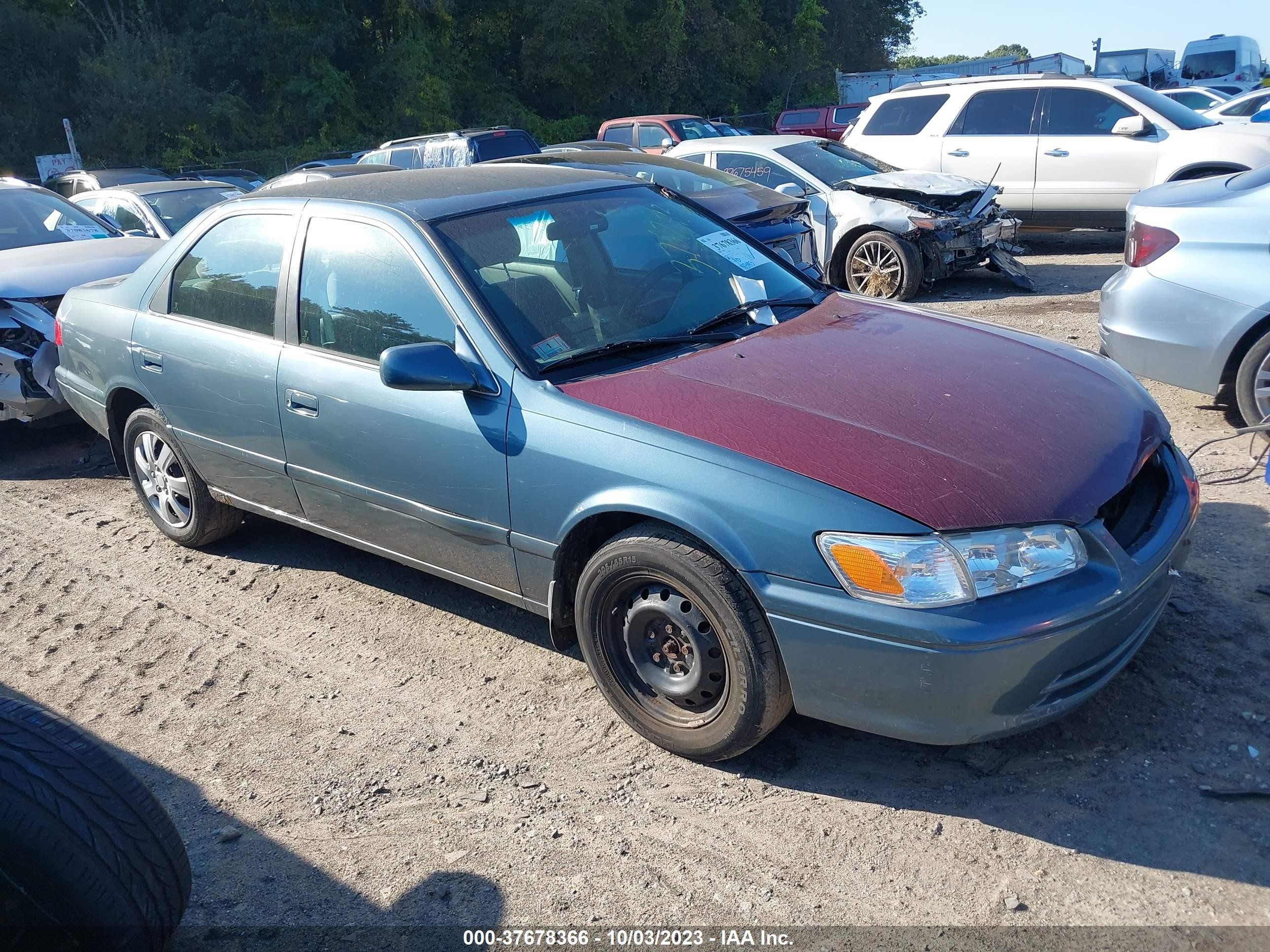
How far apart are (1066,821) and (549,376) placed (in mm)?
2051

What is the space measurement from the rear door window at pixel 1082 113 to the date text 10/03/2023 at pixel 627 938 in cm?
1053

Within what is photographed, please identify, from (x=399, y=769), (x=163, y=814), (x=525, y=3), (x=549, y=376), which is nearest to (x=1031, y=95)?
(x=549, y=376)

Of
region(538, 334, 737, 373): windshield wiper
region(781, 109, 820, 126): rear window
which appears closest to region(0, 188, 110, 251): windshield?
region(538, 334, 737, 373): windshield wiper

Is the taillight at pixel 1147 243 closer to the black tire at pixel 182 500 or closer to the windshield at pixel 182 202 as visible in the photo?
the black tire at pixel 182 500

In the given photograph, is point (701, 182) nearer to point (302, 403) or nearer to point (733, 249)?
point (733, 249)

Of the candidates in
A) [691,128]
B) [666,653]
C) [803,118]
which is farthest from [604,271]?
[803,118]

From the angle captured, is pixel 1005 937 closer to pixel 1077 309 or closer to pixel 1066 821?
pixel 1066 821

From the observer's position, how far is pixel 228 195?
11.3 metres

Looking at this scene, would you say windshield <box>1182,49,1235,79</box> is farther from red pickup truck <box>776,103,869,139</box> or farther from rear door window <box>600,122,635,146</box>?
rear door window <box>600,122,635,146</box>

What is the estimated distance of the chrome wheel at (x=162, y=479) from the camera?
16.6ft

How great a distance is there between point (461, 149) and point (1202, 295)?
11.3 m

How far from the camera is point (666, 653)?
326 centimetres

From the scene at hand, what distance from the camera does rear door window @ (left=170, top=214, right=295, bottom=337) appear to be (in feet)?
14.1

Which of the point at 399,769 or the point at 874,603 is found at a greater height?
the point at 874,603
